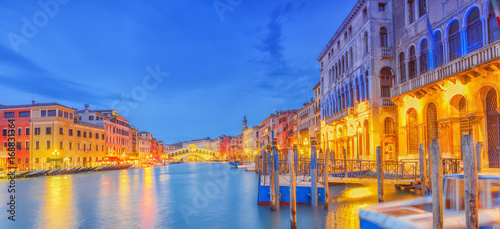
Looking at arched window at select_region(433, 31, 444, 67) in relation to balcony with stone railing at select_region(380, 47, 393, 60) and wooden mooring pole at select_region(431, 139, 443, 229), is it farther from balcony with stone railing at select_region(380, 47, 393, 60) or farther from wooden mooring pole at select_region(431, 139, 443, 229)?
wooden mooring pole at select_region(431, 139, 443, 229)

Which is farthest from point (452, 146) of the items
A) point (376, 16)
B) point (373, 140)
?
point (376, 16)

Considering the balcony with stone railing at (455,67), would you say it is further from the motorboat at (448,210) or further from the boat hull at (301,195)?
the motorboat at (448,210)

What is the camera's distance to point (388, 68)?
24.2 m

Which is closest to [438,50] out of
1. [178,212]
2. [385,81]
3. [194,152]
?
[385,81]

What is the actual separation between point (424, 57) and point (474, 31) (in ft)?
13.1

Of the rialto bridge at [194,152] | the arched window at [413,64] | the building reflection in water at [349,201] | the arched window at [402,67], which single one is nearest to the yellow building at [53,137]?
the building reflection in water at [349,201]

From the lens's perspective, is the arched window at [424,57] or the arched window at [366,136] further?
the arched window at [366,136]

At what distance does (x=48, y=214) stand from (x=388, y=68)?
20.0m

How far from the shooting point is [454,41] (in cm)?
1719

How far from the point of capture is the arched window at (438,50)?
18188mm

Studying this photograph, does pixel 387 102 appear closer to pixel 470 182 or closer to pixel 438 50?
pixel 438 50

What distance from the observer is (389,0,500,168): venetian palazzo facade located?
14938 millimetres

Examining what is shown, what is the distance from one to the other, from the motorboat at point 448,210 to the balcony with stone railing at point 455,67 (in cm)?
757

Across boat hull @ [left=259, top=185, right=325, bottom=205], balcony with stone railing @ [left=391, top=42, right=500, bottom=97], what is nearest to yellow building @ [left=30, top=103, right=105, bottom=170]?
boat hull @ [left=259, top=185, right=325, bottom=205]
